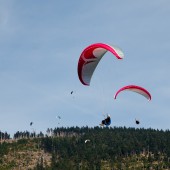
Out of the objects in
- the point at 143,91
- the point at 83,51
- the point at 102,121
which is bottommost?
the point at 102,121

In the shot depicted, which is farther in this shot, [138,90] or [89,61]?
[138,90]

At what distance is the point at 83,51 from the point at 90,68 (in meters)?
2.71

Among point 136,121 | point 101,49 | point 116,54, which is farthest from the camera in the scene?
point 136,121

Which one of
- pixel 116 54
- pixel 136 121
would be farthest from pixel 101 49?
pixel 136 121

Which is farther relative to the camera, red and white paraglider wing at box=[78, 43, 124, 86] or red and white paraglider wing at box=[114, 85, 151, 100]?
red and white paraglider wing at box=[114, 85, 151, 100]

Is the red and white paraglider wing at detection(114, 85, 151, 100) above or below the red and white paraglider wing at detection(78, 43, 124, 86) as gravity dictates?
below

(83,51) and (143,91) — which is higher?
(83,51)

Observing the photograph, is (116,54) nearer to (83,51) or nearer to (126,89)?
(83,51)

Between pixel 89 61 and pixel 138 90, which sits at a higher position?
pixel 89 61

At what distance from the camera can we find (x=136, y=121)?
5644cm

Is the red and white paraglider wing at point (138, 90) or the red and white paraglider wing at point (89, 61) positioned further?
the red and white paraglider wing at point (138, 90)

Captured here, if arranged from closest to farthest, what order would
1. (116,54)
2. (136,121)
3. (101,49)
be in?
(116,54), (101,49), (136,121)

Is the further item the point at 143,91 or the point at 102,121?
the point at 143,91

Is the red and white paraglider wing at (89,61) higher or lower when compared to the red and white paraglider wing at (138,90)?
higher
